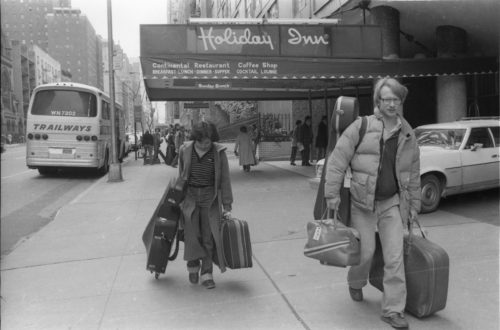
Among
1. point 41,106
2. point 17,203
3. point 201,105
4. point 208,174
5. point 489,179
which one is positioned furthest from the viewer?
point 201,105

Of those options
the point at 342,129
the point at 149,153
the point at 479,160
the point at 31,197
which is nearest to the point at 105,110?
the point at 149,153

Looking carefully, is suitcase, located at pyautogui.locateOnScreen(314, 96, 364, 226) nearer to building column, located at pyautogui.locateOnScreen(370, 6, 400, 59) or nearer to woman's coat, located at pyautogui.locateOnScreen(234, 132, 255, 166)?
building column, located at pyautogui.locateOnScreen(370, 6, 400, 59)

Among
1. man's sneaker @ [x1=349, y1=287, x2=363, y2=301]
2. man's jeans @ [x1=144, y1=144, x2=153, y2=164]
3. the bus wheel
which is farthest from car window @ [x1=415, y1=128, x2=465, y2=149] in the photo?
man's jeans @ [x1=144, y1=144, x2=153, y2=164]

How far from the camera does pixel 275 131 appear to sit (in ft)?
72.7

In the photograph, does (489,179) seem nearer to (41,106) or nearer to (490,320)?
(490,320)

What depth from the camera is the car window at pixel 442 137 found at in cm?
853

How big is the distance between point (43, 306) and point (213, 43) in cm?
781

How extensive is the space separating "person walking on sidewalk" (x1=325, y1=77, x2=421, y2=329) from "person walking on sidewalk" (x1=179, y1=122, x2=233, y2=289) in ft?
4.22

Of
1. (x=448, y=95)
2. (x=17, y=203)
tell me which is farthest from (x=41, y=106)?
(x=448, y=95)

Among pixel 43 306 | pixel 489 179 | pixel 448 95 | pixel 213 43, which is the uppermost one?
pixel 213 43

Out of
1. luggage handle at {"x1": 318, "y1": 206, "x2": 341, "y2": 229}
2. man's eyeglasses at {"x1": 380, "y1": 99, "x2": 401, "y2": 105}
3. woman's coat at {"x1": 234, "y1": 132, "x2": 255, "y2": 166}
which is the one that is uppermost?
man's eyeglasses at {"x1": 380, "y1": 99, "x2": 401, "y2": 105}

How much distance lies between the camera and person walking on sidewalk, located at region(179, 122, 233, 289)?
183 inches

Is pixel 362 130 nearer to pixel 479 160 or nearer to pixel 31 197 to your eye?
pixel 479 160

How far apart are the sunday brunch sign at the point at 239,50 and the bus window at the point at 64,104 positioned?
554 centimetres
